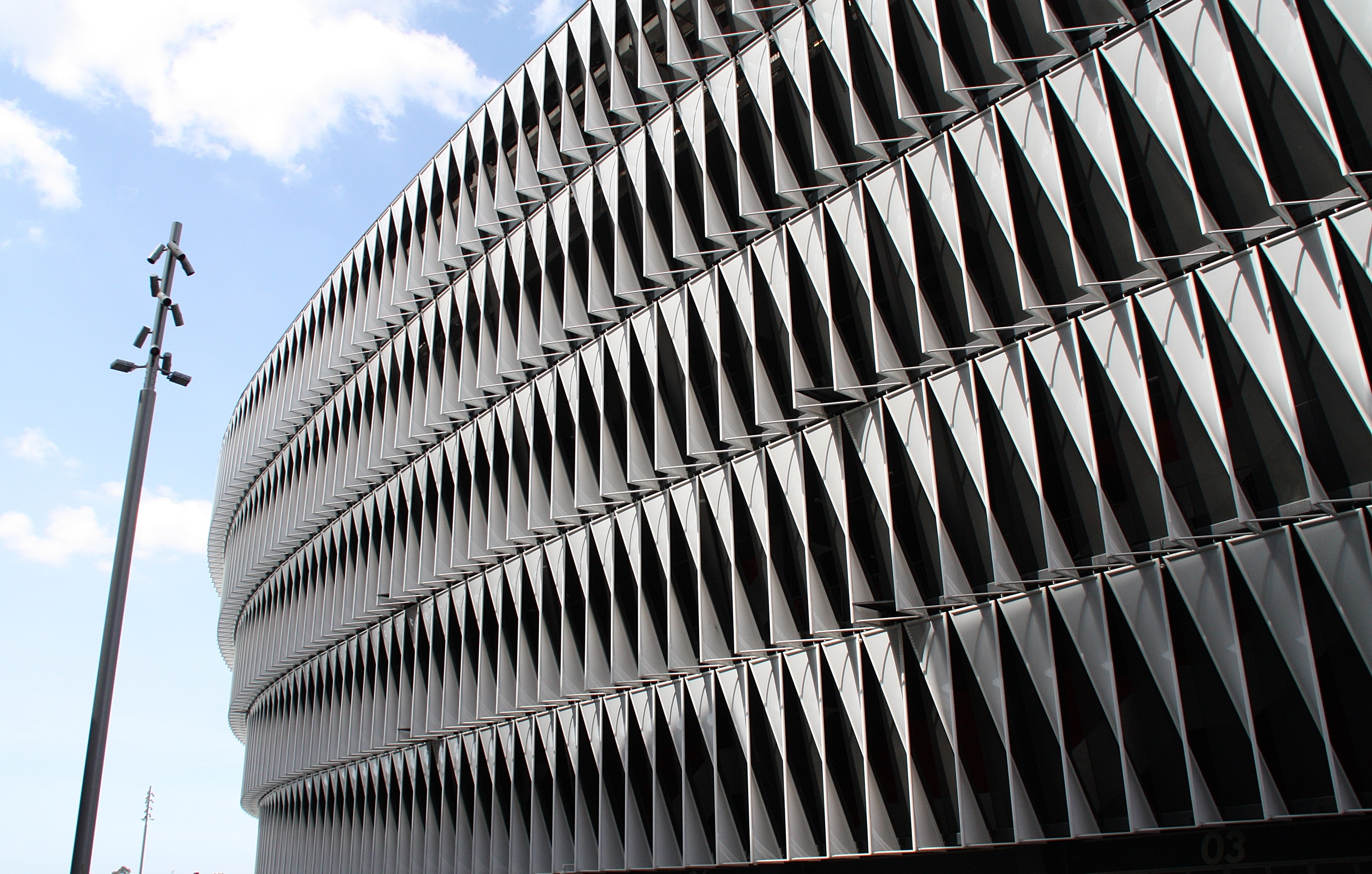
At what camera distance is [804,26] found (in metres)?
25.6

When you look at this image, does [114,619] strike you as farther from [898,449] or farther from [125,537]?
[898,449]

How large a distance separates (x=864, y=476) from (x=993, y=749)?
20.0 ft

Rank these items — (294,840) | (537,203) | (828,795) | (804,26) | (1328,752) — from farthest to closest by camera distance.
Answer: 1. (294,840)
2. (537,203)
3. (804,26)
4. (828,795)
5. (1328,752)

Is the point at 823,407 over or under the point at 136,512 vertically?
over

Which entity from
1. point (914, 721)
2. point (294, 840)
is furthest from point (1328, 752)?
point (294, 840)

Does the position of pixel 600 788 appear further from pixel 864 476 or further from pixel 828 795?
pixel 864 476

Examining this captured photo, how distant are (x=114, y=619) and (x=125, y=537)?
3.47 ft

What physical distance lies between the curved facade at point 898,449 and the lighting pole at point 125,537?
13.5m

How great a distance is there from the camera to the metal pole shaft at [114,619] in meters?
11.2

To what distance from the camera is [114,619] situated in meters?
11.8

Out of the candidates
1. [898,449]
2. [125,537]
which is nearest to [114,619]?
[125,537]

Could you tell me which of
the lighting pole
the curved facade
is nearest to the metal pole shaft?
the lighting pole

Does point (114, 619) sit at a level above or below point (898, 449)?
below

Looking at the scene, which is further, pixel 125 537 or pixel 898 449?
pixel 898 449
